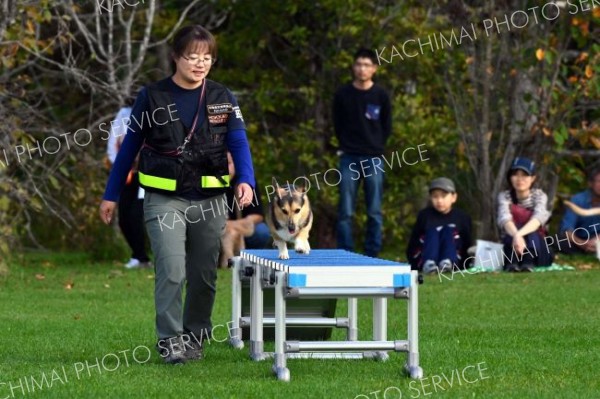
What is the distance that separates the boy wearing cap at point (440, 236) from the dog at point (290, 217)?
5.30 metres

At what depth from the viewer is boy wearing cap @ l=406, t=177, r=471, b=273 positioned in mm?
14086

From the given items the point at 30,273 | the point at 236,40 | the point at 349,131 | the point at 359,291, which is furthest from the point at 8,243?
the point at 359,291

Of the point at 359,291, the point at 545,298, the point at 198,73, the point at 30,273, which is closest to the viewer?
the point at 359,291

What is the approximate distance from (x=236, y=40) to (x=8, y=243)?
17.3 ft

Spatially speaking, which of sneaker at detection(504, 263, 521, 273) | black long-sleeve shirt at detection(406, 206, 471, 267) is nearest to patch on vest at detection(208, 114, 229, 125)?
black long-sleeve shirt at detection(406, 206, 471, 267)

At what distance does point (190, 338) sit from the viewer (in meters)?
8.22

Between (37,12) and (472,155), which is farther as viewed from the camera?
(472,155)

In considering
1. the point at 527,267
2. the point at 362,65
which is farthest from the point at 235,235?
the point at 527,267

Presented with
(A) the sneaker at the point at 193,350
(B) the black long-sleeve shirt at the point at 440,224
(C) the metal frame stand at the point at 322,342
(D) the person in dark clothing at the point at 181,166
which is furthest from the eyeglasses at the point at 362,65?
(A) the sneaker at the point at 193,350

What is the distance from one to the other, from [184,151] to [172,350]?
1.18 meters

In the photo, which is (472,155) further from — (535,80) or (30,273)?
(30,273)

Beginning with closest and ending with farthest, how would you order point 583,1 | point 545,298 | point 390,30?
point 545,298
point 583,1
point 390,30

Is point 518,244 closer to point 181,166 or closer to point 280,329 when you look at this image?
point 181,166

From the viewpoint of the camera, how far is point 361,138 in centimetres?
1462
